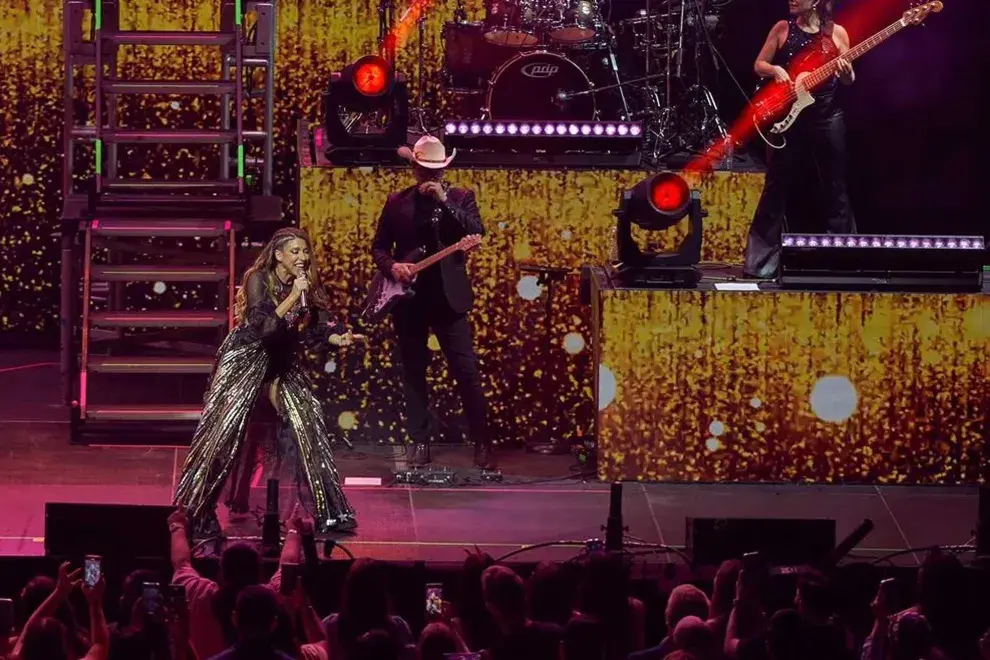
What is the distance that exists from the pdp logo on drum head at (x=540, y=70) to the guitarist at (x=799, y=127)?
169 centimetres

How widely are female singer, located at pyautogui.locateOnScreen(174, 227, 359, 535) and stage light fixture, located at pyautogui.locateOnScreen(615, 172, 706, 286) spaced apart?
1.75 metres

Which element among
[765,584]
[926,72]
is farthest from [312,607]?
[926,72]

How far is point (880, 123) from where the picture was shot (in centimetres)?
1237

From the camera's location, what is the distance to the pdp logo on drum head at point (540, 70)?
11.8 metres

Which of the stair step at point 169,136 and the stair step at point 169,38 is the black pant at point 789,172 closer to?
the stair step at point 169,136

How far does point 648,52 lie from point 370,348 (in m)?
3.11

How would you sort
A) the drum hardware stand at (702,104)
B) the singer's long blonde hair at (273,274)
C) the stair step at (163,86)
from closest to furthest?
the singer's long blonde hair at (273,274), the stair step at (163,86), the drum hardware stand at (702,104)

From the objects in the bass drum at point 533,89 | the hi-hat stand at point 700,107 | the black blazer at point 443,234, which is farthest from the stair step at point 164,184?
the hi-hat stand at point 700,107

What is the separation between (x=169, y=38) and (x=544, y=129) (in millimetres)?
2262

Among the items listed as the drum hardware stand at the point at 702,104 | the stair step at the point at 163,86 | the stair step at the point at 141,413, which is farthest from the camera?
the drum hardware stand at the point at 702,104

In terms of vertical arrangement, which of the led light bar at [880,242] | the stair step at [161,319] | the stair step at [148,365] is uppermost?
the led light bar at [880,242]

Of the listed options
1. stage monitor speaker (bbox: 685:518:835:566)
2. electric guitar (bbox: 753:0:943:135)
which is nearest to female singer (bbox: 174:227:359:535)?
stage monitor speaker (bbox: 685:518:835:566)

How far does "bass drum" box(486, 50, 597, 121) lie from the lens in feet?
38.5

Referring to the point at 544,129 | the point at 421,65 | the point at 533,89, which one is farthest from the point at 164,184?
the point at 421,65
